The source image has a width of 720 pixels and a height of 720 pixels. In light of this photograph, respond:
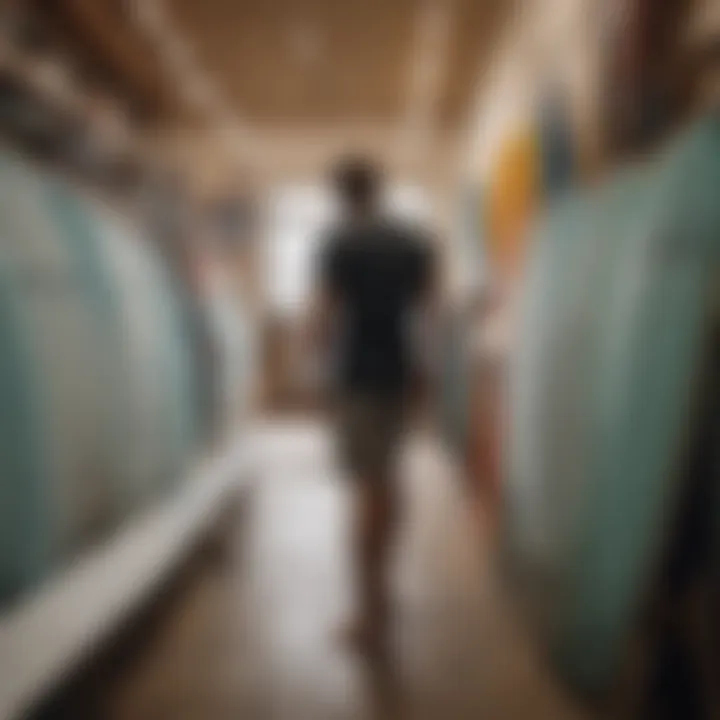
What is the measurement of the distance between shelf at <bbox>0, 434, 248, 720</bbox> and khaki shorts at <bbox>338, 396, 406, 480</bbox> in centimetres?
50

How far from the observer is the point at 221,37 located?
4.59m

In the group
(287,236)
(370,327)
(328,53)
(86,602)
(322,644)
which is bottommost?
(322,644)

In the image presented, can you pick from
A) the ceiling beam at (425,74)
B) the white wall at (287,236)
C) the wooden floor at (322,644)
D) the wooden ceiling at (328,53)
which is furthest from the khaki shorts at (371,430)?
the white wall at (287,236)

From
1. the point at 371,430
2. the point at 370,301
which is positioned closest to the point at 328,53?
the point at 370,301

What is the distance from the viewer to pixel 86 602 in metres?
1.75

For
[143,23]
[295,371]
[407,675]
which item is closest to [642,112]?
[407,675]

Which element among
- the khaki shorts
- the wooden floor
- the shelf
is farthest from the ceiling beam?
the shelf

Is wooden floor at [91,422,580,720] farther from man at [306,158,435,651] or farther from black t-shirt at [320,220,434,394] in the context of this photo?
black t-shirt at [320,220,434,394]

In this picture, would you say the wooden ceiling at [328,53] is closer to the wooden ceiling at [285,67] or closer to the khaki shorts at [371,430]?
the wooden ceiling at [285,67]

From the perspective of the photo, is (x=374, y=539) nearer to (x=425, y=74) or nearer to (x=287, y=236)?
(x=425, y=74)

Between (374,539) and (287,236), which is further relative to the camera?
(287,236)

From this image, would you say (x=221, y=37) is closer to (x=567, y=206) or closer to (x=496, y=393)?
(x=496, y=393)

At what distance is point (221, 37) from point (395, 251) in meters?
2.59

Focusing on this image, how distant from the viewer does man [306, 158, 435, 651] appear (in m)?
2.44
